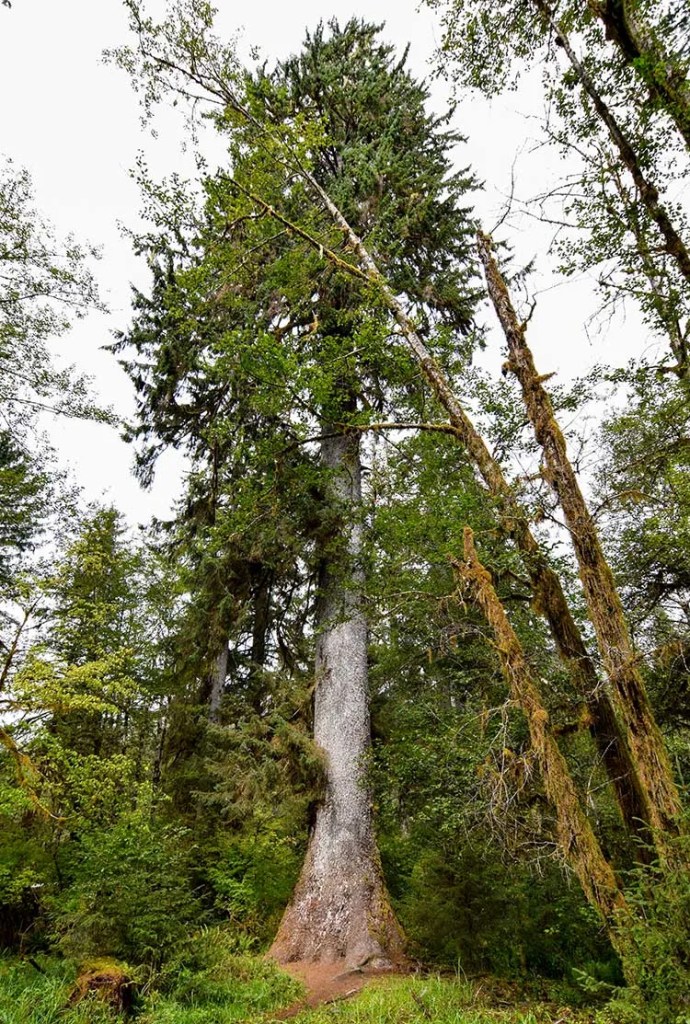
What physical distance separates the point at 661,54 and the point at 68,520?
40.6ft

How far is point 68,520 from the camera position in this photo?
1202 cm

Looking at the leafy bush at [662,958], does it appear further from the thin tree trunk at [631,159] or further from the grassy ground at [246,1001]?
the thin tree trunk at [631,159]

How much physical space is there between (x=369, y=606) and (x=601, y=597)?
3096 millimetres

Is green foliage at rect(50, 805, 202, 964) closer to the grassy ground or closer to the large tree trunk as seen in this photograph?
the grassy ground

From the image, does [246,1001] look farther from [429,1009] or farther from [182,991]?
[429,1009]

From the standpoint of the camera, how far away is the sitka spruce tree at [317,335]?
7367 millimetres

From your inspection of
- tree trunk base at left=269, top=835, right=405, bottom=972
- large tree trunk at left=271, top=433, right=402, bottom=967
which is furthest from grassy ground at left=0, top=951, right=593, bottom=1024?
large tree trunk at left=271, top=433, right=402, bottom=967

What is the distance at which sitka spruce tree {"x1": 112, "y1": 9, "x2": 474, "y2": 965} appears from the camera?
7367mm

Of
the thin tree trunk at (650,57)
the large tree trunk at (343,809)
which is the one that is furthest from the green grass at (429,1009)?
the thin tree trunk at (650,57)

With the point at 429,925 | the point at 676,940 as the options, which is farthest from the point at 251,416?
the point at 676,940

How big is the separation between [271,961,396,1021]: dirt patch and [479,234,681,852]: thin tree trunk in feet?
12.1

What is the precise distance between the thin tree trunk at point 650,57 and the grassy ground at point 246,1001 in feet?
25.9

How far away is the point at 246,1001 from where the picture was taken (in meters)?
5.39

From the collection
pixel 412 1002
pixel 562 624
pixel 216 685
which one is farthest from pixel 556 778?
pixel 216 685
